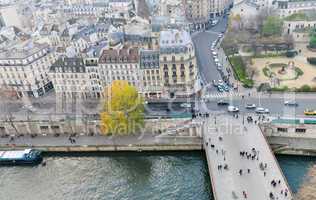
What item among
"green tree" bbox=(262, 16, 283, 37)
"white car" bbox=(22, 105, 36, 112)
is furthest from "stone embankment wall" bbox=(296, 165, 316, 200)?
"white car" bbox=(22, 105, 36, 112)

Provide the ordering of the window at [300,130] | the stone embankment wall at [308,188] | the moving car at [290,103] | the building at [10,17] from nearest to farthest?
1. the stone embankment wall at [308,188]
2. the window at [300,130]
3. the moving car at [290,103]
4. the building at [10,17]

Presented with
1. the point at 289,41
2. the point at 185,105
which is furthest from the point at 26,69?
the point at 289,41

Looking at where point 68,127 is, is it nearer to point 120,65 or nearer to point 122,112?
point 122,112

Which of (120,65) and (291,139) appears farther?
(120,65)

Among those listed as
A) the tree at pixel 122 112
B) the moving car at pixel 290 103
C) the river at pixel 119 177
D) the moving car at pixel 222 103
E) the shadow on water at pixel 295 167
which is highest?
the tree at pixel 122 112

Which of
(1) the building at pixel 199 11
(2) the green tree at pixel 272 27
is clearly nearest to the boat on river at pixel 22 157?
(2) the green tree at pixel 272 27

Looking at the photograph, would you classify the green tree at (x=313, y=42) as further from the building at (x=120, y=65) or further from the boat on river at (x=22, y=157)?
the boat on river at (x=22, y=157)
